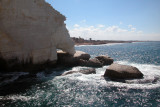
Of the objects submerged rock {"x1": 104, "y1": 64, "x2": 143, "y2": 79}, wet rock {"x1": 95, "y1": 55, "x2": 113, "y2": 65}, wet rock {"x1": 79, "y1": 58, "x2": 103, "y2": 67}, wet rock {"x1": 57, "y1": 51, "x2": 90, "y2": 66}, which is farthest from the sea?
wet rock {"x1": 95, "y1": 55, "x2": 113, "y2": 65}

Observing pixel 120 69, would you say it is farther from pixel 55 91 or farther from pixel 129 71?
pixel 55 91

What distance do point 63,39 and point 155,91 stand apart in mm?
18216

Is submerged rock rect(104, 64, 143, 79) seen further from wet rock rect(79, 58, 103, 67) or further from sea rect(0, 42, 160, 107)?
wet rock rect(79, 58, 103, 67)

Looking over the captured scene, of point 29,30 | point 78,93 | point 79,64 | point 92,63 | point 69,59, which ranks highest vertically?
point 29,30

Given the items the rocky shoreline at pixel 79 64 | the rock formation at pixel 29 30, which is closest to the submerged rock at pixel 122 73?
the rocky shoreline at pixel 79 64

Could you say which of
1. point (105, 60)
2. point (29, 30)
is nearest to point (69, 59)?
point (105, 60)

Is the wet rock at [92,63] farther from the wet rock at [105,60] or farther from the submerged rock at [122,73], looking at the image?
the submerged rock at [122,73]

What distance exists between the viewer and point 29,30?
64.6ft

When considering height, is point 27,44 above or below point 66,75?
above

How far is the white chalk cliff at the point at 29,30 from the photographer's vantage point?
17484 mm

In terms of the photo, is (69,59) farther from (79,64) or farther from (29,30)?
(29,30)

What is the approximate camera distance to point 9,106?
9.76 meters

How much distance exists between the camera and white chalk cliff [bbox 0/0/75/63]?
1748 centimetres

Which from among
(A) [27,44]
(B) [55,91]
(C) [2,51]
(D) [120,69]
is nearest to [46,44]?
(A) [27,44]
